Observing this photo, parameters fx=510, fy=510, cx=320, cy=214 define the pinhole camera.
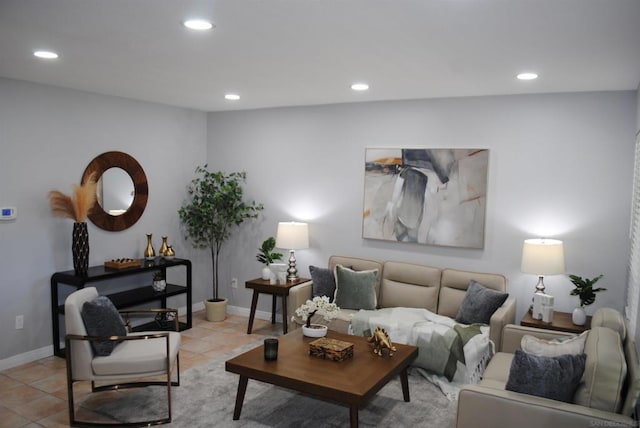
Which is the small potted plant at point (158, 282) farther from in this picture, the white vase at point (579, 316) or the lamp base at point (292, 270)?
the white vase at point (579, 316)

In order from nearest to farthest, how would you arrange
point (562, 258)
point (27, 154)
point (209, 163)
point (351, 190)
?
point (562, 258)
point (27, 154)
point (351, 190)
point (209, 163)

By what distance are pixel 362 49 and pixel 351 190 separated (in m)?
2.44

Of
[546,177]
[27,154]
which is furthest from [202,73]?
[546,177]

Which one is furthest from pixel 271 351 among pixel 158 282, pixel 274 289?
pixel 158 282

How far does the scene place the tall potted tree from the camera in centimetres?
572

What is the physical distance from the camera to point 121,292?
519 centimetres

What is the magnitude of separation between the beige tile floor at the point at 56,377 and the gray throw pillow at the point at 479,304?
2.03m

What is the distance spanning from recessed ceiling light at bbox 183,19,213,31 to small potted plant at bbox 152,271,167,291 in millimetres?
3213

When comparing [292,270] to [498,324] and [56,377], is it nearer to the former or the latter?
[498,324]

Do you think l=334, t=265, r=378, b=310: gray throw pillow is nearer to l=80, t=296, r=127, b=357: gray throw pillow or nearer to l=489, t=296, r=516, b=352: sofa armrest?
l=489, t=296, r=516, b=352: sofa armrest

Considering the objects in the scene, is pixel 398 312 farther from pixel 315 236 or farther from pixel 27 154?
pixel 27 154

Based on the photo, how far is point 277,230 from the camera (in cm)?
558

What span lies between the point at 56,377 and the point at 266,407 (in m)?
1.82

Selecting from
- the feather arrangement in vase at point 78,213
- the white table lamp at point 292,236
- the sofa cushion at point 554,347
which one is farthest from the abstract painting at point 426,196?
the feather arrangement in vase at point 78,213
